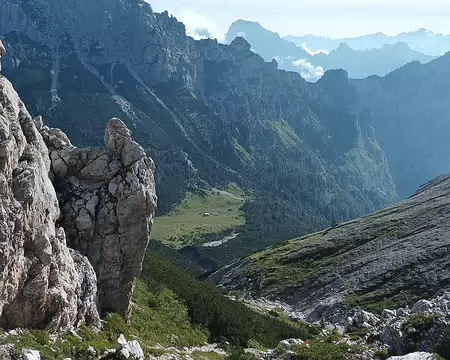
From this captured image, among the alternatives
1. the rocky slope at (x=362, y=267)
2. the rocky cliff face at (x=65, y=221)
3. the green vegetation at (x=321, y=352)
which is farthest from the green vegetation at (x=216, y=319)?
the rocky slope at (x=362, y=267)

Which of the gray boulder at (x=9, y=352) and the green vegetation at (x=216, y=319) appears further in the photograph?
the green vegetation at (x=216, y=319)

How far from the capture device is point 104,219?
39219 millimetres

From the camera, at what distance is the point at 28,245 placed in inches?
1141

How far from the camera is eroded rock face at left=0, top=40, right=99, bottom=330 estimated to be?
27.1 meters

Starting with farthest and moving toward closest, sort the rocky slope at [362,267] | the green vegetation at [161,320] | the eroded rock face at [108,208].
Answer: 1. the rocky slope at [362,267]
2. the green vegetation at [161,320]
3. the eroded rock face at [108,208]

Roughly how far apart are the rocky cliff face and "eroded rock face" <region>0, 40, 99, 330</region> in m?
0.06

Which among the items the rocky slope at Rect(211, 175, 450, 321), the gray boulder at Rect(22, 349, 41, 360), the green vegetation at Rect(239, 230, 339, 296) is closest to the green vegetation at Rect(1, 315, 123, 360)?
the gray boulder at Rect(22, 349, 41, 360)

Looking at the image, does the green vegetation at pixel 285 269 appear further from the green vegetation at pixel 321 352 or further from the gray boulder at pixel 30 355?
the gray boulder at pixel 30 355

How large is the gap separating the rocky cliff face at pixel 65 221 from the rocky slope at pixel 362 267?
72.9m

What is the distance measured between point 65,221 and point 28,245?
9287 millimetres

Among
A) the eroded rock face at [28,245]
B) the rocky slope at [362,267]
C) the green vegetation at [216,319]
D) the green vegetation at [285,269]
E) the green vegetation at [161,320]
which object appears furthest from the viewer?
the green vegetation at [285,269]

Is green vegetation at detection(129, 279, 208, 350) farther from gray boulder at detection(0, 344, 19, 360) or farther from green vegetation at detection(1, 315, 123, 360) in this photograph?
gray boulder at detection(0, 344, 19, 360)

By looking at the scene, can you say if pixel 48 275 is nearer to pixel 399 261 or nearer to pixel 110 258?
pixel 110 258

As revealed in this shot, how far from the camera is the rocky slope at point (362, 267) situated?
10631cm
